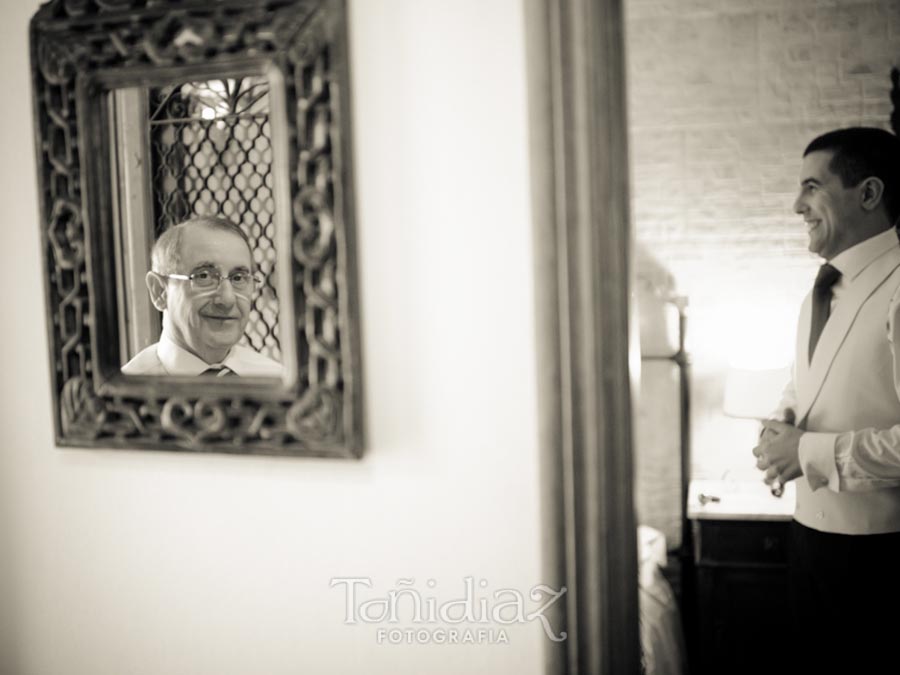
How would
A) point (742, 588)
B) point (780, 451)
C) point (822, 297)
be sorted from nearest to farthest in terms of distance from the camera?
point (780, 451) < point (822, 297) < point (742, 588)

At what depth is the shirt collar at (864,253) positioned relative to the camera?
6.90ft

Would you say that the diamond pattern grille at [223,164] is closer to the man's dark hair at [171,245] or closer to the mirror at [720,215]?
the man's dark hair at [171,245]

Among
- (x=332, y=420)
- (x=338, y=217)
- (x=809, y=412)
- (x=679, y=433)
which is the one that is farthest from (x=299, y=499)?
(x=679, y=433)

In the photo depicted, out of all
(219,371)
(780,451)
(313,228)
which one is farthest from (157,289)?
(780,451)

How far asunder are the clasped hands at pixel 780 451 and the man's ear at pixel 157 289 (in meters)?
1.61

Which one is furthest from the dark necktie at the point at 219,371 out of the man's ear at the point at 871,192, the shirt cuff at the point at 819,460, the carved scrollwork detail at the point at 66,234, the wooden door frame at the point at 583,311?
the man's ear at the point at 871,192

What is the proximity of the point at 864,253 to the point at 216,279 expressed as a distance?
1.79 metres

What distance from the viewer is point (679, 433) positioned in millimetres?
3023

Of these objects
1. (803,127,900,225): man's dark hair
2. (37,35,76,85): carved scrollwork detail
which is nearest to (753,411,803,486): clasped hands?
(803,127,900,225): man's dark hair

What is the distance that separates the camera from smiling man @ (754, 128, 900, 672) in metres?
1.91

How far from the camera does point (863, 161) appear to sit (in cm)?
232

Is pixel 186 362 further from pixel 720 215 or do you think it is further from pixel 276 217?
pixel 720 215

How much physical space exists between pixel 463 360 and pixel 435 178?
25cm

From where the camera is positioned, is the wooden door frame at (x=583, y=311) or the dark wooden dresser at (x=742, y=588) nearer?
the wooden door frame at (x=583, y=311)
